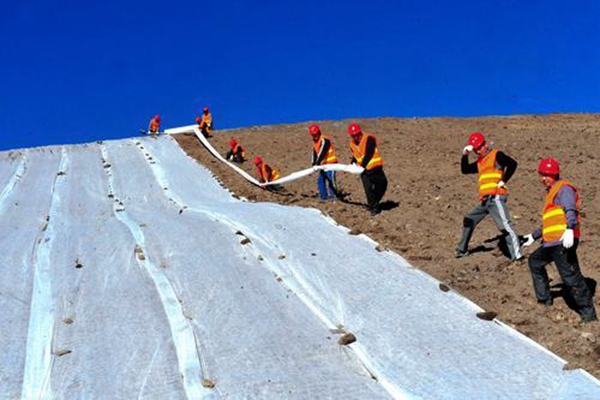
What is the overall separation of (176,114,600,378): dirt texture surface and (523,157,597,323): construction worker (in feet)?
0.52

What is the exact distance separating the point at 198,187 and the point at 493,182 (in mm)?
7289

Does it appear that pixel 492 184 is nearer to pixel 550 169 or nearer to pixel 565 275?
pixel 550 169

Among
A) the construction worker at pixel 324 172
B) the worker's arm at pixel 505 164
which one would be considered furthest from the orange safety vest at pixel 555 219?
the construction worker at pixel 324 172

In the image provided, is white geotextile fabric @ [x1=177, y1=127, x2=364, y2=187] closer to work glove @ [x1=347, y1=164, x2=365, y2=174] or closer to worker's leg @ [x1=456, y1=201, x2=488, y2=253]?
work glove @ [x1=347, y1=164, x2=365, y2=174]

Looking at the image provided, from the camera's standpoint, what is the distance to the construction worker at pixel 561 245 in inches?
235

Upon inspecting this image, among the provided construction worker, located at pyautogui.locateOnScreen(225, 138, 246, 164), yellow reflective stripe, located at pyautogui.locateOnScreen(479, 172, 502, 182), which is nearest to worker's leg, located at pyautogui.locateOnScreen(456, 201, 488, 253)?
yellow reflective stripe, located at pyautogui.locateOnScreen(479, 172, 502, 182)

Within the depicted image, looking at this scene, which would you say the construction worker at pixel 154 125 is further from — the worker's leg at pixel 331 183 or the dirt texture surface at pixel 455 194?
the worker's leg at pixel 331 183

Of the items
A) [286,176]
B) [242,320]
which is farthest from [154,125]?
[242,320]

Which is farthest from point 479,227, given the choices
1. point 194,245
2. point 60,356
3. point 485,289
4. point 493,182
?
point 60,356

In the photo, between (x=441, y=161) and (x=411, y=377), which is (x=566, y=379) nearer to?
(x=411, y=377)

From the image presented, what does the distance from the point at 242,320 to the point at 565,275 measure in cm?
286

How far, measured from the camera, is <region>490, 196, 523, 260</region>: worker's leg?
7.71 metres

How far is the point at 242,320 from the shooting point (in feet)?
18.9

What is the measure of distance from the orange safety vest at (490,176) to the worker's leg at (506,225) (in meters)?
0.09
